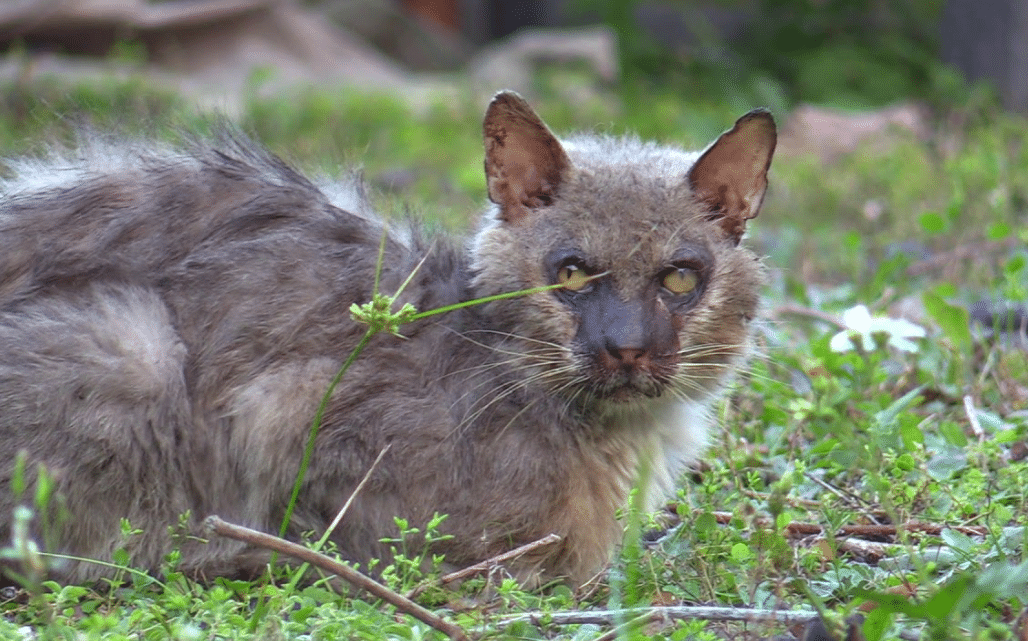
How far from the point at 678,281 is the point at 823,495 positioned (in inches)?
28.2

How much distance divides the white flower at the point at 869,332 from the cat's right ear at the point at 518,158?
1.29 meters

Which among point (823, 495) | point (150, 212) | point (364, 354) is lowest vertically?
point (823, 495)

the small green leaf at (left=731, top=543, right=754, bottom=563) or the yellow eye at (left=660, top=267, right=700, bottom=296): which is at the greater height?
the yellow eye at (left=660, top=267, right=700, bottom=296)

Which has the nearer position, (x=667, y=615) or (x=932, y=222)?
(x=667, y=615)

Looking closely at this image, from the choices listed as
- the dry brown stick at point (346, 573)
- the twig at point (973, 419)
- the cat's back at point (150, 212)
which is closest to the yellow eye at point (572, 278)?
the cat's back at point (150, 212)

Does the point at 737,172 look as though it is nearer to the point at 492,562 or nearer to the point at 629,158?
the point at 629,158

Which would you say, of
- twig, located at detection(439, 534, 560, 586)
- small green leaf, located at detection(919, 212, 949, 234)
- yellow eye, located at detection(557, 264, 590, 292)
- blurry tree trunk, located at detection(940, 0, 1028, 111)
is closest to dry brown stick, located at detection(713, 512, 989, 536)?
twig, located at detection(439, 534, 560, 586)

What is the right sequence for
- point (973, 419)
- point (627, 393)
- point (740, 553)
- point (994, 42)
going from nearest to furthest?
point (740, 553) < point (627, 393) < point (973, 419) < point (994, 42)

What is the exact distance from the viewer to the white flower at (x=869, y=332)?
4.18 metres

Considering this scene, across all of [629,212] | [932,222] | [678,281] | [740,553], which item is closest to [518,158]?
[629,212]

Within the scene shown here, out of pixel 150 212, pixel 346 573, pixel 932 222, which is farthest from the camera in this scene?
pixel 932 222

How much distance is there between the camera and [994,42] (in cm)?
999

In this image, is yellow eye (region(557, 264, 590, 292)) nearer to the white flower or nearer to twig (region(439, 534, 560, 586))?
twig (region(439, 534, 560, 586))

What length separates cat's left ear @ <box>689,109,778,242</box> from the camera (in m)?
3.48
